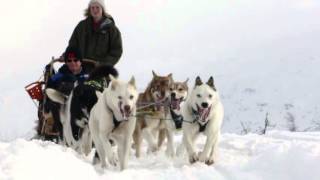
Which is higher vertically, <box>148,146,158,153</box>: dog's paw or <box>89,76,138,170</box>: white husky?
<box>89,76,138,170</box>: white husky

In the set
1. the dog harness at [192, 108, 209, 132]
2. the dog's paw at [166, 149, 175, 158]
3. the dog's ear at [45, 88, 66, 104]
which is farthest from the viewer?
the dog's paw at [166, 149, 175, 158]

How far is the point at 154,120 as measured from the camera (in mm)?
8781

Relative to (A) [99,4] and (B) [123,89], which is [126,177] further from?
(A) [99,4]

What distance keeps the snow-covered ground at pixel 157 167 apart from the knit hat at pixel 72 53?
1.41 m

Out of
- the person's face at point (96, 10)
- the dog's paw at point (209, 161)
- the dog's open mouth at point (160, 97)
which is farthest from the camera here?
the dog's open mouth at point (160, 97)

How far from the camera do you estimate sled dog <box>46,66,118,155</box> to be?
7.58 metres

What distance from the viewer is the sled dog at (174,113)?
8.50m

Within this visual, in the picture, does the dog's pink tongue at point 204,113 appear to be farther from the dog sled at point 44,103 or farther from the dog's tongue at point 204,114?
the dog sled at point 44,103

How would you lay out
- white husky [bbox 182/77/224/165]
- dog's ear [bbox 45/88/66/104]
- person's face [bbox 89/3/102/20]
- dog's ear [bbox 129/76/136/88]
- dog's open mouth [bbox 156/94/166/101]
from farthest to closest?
dog's open mouth [bbox 156/94/166/101] → person's face [bbox 89/3/102/20] → dog's ear [bbox 45/88/66/104] → white husky [bbox 182/77/224/165] → dog's ear [bbox 129/76/136/88]

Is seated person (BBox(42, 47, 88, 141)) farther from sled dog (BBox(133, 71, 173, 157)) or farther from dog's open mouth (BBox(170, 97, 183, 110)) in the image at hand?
dog's open mouth (BBox(170, 97, 183, 110))

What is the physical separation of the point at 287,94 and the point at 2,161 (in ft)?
276

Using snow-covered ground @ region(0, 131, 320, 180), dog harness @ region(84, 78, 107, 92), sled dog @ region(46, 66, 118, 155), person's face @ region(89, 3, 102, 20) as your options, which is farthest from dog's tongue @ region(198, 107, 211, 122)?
person's face @ region(89, 3, 102, 20)

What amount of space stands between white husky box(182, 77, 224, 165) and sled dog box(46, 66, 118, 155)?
1.01 meters

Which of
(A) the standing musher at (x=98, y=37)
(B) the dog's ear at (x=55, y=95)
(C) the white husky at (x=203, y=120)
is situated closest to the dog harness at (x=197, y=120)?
(C) the white husky at (x=203, y=120)
